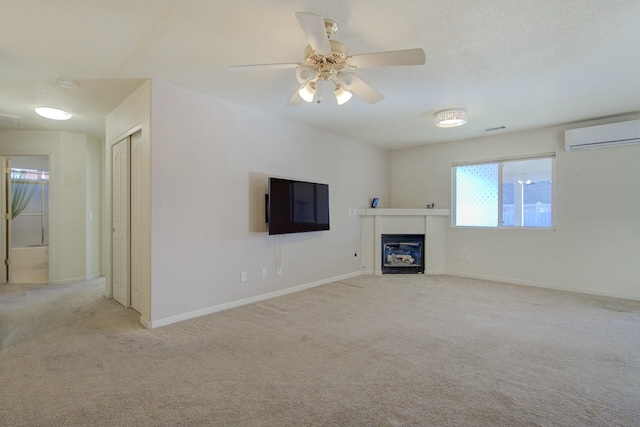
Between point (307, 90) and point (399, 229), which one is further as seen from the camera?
point (399, 229)

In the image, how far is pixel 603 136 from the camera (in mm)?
4152

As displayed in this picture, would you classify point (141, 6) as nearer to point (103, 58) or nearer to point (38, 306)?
point (103, 58)

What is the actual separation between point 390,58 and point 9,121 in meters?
5.39

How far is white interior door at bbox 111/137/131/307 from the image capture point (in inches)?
143

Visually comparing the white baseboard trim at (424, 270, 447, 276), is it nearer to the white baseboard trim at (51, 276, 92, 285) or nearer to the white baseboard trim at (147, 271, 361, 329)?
the white baseboard trim at (147, 271, 361, 329)

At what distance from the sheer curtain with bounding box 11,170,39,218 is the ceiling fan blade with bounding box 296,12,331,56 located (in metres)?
7.18

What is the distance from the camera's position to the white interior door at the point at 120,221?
3635 millimetres

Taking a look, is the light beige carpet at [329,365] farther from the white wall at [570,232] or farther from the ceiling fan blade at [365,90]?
the ceiling fan blade at [365,90]

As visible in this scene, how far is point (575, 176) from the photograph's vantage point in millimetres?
4508

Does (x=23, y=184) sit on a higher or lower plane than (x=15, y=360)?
higher

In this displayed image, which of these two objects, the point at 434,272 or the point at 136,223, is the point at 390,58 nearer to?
the point at 136,223

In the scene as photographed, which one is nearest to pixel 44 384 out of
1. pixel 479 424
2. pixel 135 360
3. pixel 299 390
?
pixel 135 360

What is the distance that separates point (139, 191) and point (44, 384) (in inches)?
74.0

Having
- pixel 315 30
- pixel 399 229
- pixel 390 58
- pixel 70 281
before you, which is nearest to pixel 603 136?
pixel 399 229
